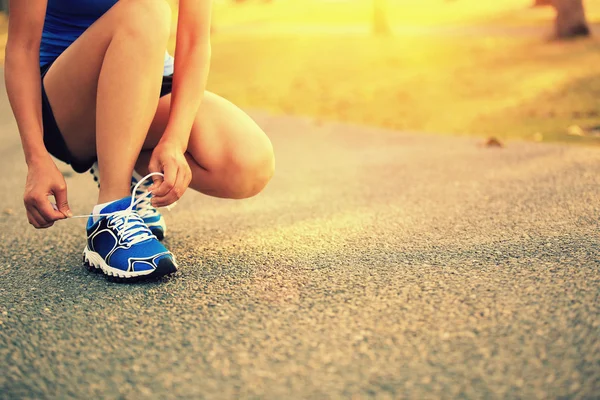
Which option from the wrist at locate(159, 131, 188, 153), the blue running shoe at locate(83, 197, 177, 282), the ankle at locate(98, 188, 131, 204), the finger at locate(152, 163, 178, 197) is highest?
the wrist at locate(159, 131, 188, 153)

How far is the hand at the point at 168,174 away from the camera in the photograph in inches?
63.0

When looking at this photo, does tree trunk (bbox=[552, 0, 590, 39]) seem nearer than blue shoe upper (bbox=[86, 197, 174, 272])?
No

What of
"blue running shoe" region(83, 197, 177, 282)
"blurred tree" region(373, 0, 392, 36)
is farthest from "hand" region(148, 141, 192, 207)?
"blurred tree" region(373, 0, 392, 36)

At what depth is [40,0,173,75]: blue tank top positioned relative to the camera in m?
1.86

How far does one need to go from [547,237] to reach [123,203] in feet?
4.31

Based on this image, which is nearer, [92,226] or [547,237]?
[92,226]

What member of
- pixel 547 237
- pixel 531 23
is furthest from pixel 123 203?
pixel 531 23

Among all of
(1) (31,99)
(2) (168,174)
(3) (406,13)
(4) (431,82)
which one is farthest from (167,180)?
(3) (406,13)

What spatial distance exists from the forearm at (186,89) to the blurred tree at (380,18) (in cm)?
1337

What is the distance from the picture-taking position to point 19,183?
3.30 m

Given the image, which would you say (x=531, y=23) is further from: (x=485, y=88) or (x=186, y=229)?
(x=186, y=229)

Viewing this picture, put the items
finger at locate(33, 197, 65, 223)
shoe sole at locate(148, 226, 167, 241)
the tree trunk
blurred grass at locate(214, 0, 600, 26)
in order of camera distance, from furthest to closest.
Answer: blurred grass at locate(214, 0, 600, 26) → the tree trunk → shoe sole at locate(148, 226, 167, 241) → finger at locate(33, 197, 65, 223)

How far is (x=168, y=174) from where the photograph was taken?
5.24 ft

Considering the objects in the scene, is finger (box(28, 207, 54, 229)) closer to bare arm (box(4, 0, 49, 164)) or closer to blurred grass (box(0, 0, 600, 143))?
bare arm (box(4, 0, 49, 164))
